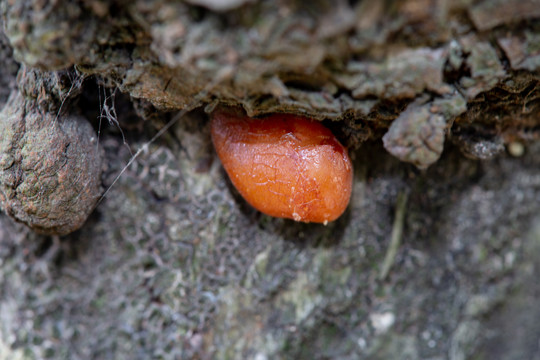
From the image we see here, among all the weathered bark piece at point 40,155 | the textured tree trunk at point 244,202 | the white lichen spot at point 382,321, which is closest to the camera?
the textured tree trunk at point 244,202

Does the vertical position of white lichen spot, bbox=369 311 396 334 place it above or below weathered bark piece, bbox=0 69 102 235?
below

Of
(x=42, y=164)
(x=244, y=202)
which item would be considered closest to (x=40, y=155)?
(x=42, y=164)

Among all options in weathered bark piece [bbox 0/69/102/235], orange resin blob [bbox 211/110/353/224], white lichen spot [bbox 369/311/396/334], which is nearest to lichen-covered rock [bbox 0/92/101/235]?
weathered bark piece [bbox 0/69/102/235]

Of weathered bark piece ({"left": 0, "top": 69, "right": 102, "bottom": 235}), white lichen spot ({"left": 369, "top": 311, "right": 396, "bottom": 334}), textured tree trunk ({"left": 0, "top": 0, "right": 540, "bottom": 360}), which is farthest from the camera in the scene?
white lichen spot ({"left": 369, "top": 311, "right": 396, "bottom": 334})

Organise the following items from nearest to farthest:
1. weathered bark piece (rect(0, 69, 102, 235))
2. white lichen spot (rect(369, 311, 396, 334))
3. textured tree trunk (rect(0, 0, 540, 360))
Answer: textured tree trunk (rect(0, 0, 540, 360)), weathered bark piece (rect(0, 69, 102, 235)), white lichen spot (rect(369, 311, 396, 334))

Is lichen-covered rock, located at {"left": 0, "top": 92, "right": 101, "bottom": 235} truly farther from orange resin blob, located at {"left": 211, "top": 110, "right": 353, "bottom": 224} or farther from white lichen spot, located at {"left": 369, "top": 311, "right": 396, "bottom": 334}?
white lichen spot, located at {"left": 369, "top": 311, "right": 396, "bottom": 334}

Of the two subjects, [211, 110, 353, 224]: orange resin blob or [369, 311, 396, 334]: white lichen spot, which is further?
[369, 311, 396, 334]: white lichen spot

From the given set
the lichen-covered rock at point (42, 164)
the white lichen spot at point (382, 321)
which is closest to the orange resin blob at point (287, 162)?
the lichen-covered rock at point (42, 164)

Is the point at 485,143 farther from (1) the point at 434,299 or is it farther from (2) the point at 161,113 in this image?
(2) the point at 161,113

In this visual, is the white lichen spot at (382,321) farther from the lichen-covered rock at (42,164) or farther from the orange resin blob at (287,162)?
the lichen-covered rock at (42,164)
